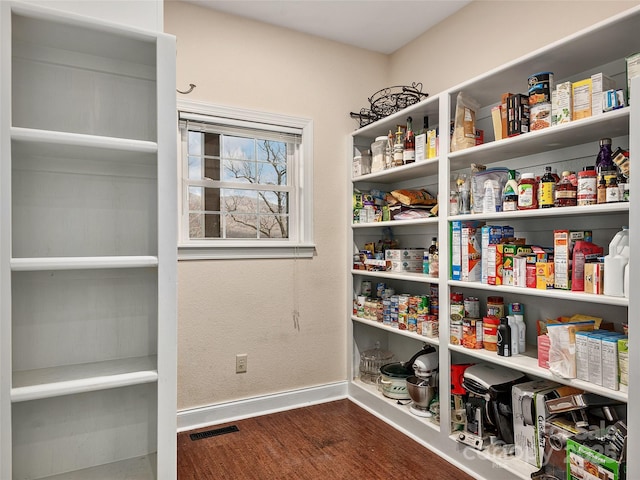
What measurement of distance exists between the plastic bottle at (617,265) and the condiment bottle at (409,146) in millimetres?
1326

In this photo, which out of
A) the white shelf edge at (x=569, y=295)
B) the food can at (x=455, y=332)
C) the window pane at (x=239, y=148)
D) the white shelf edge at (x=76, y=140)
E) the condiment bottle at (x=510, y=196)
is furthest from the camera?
the window pane at (x=239, y=148)

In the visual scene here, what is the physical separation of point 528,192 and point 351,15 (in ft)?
5.72

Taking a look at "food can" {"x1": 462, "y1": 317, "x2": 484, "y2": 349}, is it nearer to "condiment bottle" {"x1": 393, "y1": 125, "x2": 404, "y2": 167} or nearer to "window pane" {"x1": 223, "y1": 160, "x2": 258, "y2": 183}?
"condiment bottle" {"x1": 393, "y1": 125, "x2": 404, "y2": 167}

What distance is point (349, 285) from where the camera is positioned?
3264mm

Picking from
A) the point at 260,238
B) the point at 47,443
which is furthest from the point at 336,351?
the point at 47,443

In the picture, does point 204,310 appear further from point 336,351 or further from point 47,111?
point 47,111

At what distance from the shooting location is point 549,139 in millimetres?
1952

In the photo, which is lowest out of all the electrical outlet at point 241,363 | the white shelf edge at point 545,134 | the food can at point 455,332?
the electrical outlet at point 241,363

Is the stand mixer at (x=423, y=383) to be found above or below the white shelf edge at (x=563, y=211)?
below

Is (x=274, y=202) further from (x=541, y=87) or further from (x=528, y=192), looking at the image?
(x=541, y=87)

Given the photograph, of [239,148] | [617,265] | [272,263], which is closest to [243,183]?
[239,148]

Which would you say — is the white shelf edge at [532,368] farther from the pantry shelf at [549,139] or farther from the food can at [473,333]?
the pantry shelf at [549,139]

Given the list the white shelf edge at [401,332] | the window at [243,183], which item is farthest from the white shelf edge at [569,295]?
the window at [243,183]

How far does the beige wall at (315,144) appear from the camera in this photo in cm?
271
